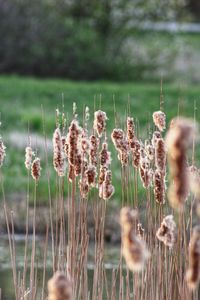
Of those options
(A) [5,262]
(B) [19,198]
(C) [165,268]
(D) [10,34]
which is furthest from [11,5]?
(C) [165,268]

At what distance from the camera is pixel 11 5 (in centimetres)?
1942

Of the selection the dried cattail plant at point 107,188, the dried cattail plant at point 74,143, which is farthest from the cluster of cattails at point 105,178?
the dried cattail plant at point 74,143

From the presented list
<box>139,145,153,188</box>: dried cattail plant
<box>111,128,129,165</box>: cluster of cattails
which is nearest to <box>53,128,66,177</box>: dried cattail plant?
<box>111,128,129,165</box>: cluster of cattails

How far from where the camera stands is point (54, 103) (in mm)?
15281

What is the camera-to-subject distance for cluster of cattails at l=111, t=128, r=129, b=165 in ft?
12.0

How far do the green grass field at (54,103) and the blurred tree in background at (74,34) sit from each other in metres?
1.69

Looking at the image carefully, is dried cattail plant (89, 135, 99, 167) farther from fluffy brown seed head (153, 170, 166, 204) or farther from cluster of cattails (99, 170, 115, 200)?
fluffy brown seed head (153, 170, 166, 204)

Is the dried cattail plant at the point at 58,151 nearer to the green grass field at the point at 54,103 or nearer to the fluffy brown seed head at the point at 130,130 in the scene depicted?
the fluffy brown seed head at the point at 130,130

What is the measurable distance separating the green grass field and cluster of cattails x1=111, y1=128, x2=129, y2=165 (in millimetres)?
6916

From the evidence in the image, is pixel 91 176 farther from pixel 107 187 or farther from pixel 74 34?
pixel 74 34

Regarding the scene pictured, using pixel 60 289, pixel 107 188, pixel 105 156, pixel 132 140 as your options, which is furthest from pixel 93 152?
pixel 60 289

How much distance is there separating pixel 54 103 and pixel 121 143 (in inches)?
457

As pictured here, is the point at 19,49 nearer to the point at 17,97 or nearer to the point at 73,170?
the point at 17,97

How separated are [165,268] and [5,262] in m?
4.00
